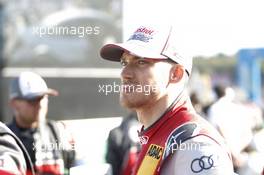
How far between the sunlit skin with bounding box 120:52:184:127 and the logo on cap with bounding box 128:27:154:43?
2.7 inches

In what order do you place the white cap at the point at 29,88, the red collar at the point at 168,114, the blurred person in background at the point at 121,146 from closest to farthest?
the red collar at the point at 168,114, the white cap at the point at 29,88, the blurred person in background at the point at 121,146

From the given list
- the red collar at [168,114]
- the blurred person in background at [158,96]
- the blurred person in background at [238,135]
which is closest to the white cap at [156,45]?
the blurred person in background at [158,96]

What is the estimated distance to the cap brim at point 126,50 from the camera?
87.7 inches

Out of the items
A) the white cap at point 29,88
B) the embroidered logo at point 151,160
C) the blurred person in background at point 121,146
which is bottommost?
the blurred person in background at point 121,146

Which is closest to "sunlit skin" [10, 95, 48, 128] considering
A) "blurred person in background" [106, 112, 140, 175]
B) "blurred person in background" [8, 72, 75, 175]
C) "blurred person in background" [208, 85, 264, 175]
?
"blurred person in background" [8, 72, 75, 175]

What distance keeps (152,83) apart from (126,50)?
162 mm

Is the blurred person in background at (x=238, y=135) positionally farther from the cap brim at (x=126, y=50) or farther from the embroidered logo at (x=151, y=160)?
the embroidered logo at (x=151, y=160)

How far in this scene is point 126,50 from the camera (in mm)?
2303

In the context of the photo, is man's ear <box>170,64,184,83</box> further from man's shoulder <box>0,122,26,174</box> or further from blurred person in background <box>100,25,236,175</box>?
man's shoulder <box>0,122,26,174</box>

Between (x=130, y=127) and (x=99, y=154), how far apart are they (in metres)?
0.66

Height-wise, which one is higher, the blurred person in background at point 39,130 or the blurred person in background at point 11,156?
the blurred person in background at point 11,156

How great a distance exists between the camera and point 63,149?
339 cm

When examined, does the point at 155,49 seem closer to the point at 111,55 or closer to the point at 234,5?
the point at 111,55

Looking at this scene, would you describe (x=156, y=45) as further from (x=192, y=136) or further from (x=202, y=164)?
(x=202, y=164)
